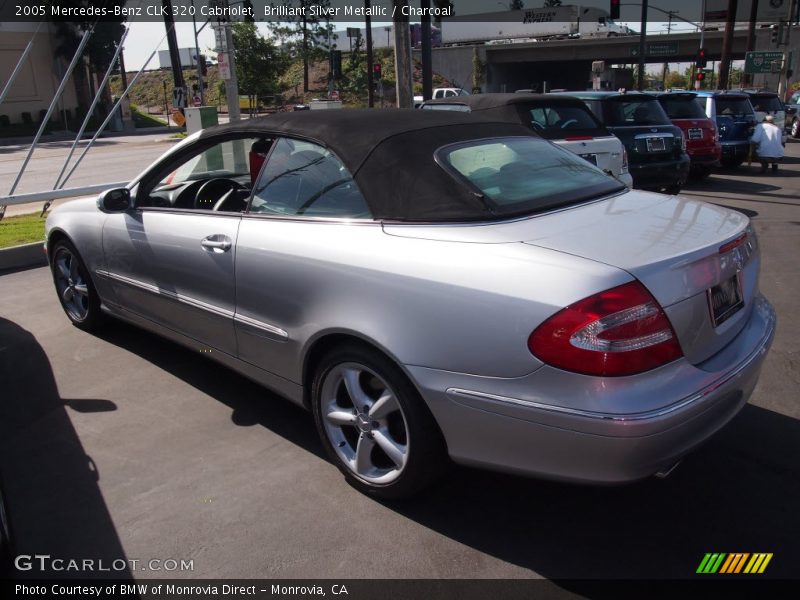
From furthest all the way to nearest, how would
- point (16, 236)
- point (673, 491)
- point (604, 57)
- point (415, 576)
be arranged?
point (604, 57)
point (16, 236)
point (673, 491)
point (415, 576)

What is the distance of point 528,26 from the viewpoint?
218 ft

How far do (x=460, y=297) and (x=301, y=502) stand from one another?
1273mm

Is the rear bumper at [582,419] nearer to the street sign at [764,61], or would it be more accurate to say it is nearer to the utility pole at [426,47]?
the utility pole at [426,47]

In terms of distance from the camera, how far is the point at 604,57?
59.5 meters

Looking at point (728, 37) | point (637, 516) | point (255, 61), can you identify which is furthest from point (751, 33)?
point (637, 516)

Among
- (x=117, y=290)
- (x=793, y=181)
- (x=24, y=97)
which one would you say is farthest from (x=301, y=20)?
(x=117, y=290)

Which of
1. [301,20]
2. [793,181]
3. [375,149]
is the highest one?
[301,20]

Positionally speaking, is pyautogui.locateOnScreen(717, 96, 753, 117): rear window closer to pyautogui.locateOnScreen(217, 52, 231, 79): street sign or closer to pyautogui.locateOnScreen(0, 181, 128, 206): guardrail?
pyautogui.locateOnScreen(217, 52, 231, 79): street sign

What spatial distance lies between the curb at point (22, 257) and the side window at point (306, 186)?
213 inches

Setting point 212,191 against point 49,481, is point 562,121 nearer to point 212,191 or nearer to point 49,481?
point 212,191

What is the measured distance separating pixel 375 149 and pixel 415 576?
1.83 metres

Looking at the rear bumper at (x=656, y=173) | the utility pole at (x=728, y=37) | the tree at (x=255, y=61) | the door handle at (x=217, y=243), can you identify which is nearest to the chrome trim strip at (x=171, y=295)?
the door handle at (x=217, y=243)

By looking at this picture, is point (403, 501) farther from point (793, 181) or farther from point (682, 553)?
point (793, 181)

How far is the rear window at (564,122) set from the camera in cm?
873
